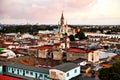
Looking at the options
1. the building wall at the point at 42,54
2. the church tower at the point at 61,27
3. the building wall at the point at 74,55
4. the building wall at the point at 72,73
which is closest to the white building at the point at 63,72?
the building wall at the point at 72,73

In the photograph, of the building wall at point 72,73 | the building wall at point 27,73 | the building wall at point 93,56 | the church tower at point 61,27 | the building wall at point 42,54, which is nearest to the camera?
the building wall at point 72,73

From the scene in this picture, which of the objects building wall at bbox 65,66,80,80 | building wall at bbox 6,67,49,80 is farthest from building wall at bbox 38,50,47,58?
building wall at bbox 65,66,80,80

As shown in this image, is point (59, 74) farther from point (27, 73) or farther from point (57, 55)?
point (57, 55)

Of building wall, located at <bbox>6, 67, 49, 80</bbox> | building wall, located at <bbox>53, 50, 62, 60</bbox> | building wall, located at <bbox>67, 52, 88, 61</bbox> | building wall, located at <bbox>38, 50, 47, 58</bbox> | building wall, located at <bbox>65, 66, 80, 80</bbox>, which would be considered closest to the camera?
building wall, located at <bbox>65, 66, 80, 80</bbox>

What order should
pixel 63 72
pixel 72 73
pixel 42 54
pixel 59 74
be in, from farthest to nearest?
1. pixel 42 54
2. pixel 72 73
3. pixel 59 74
4. pixel 63 72

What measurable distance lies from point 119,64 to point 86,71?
3.98 m

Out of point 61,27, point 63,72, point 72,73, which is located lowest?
point 72,73

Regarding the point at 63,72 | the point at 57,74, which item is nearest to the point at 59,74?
the point at 57,74

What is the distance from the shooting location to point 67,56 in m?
19.4

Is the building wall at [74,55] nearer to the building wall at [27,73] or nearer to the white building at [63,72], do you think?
the white building at [63,72]

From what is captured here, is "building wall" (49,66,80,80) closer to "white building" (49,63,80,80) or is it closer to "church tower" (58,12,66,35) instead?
"white building" (49,63,80,80)

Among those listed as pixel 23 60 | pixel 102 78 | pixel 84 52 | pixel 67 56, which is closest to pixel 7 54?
pixel 23 60

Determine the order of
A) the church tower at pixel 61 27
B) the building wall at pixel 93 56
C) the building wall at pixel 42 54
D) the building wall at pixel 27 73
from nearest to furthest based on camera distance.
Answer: the building wall at pixel 27 73
the building wall at pixel 93 56
the building wall at pixel 42 54
the church tower at pixel 61 27

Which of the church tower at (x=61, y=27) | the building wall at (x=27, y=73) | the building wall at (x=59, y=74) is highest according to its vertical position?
the church tower at (x=61, y=27)
